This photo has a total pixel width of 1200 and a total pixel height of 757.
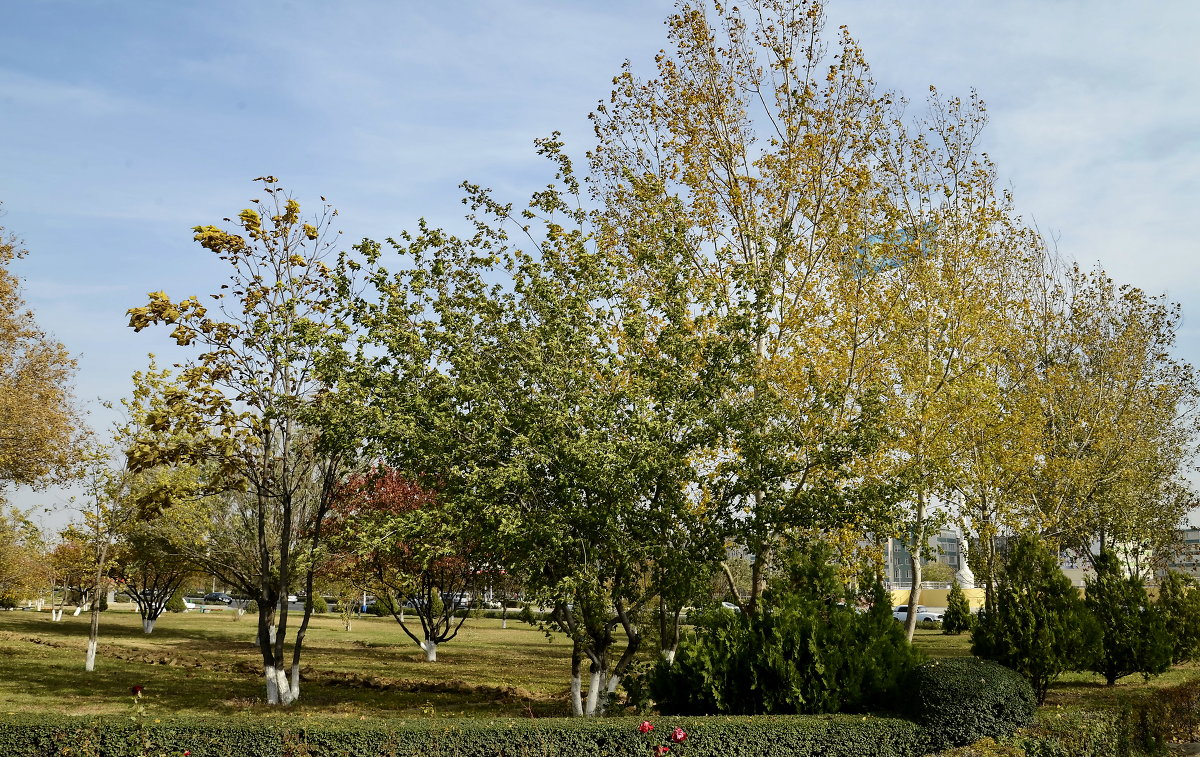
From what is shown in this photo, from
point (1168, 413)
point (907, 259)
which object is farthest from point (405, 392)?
point (1168, 413)

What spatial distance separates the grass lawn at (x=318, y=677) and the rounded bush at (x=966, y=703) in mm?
2753

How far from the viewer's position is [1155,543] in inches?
1373

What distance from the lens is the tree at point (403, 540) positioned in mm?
11828

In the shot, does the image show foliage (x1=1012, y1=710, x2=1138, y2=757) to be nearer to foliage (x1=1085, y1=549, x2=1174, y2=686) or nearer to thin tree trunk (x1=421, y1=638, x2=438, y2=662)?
foliage (x1=1085, y1=549, x2=1174, y2=686)

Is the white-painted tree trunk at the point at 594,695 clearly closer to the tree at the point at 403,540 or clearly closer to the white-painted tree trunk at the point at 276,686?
the tree at the point at 403,540

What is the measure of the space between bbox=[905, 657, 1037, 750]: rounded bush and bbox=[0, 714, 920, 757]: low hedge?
122 centimetres

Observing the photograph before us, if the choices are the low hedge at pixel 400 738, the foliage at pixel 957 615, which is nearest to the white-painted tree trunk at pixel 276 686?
the low hedge at pixel 400 738

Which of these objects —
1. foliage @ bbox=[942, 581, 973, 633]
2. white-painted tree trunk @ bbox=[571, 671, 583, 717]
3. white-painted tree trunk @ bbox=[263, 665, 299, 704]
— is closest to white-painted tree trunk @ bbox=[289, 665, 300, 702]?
white-painted tree trunk @ bbox=[263, 665, 299, 704]

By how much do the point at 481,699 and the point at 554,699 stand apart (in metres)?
1.49

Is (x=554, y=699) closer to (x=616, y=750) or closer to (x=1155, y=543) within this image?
(x=616, y=750)

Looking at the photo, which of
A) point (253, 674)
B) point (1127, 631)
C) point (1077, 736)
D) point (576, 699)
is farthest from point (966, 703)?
point (253, 674)

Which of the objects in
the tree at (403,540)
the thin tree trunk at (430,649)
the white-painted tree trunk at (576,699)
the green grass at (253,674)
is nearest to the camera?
the tree at (403,540)

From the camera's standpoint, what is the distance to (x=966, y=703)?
1018 centimetres

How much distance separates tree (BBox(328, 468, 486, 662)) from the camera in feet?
38.8
